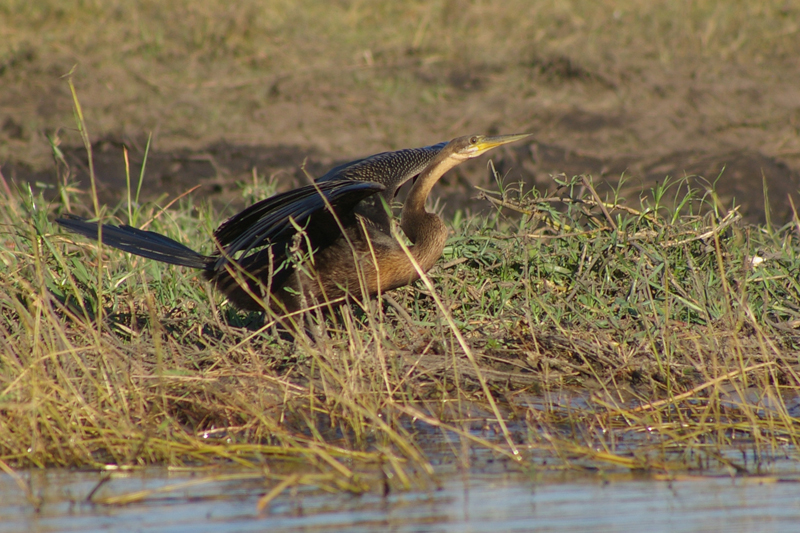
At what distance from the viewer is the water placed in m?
2.50

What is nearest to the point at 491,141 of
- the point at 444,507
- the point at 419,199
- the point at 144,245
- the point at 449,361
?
the point at 419,199

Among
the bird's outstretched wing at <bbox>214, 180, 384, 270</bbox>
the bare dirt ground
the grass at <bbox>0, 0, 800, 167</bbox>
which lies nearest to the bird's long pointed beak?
the bird's outstretched wing at <bbox>214, 180, 384, 270</bbox>

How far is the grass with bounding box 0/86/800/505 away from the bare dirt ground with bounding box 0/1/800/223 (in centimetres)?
235

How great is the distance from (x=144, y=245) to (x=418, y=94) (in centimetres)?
480

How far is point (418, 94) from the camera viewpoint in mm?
8633

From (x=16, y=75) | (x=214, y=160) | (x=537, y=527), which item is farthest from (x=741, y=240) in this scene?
(x=16, y=75)

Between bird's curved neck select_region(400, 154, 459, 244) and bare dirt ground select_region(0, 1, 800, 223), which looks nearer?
bird's curved neck select_region(400, 154, 459, 244)

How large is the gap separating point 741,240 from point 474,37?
5291 mm

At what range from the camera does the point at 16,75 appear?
8.57 m

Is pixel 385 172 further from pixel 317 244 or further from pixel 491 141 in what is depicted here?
pixel 317 244

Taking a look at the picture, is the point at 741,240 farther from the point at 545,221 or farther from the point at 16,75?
the point at 16,75

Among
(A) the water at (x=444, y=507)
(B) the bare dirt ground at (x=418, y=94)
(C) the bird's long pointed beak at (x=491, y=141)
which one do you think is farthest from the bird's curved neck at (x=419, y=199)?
(B) the bare dirt ground at (x=418, y=94)

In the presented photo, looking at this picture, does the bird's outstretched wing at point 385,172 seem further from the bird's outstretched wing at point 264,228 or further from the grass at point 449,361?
the grass at point 449,361

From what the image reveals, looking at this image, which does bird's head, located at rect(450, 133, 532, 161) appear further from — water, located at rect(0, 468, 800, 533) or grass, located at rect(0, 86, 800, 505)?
water, located at rect(0, 468, 800, 533)
